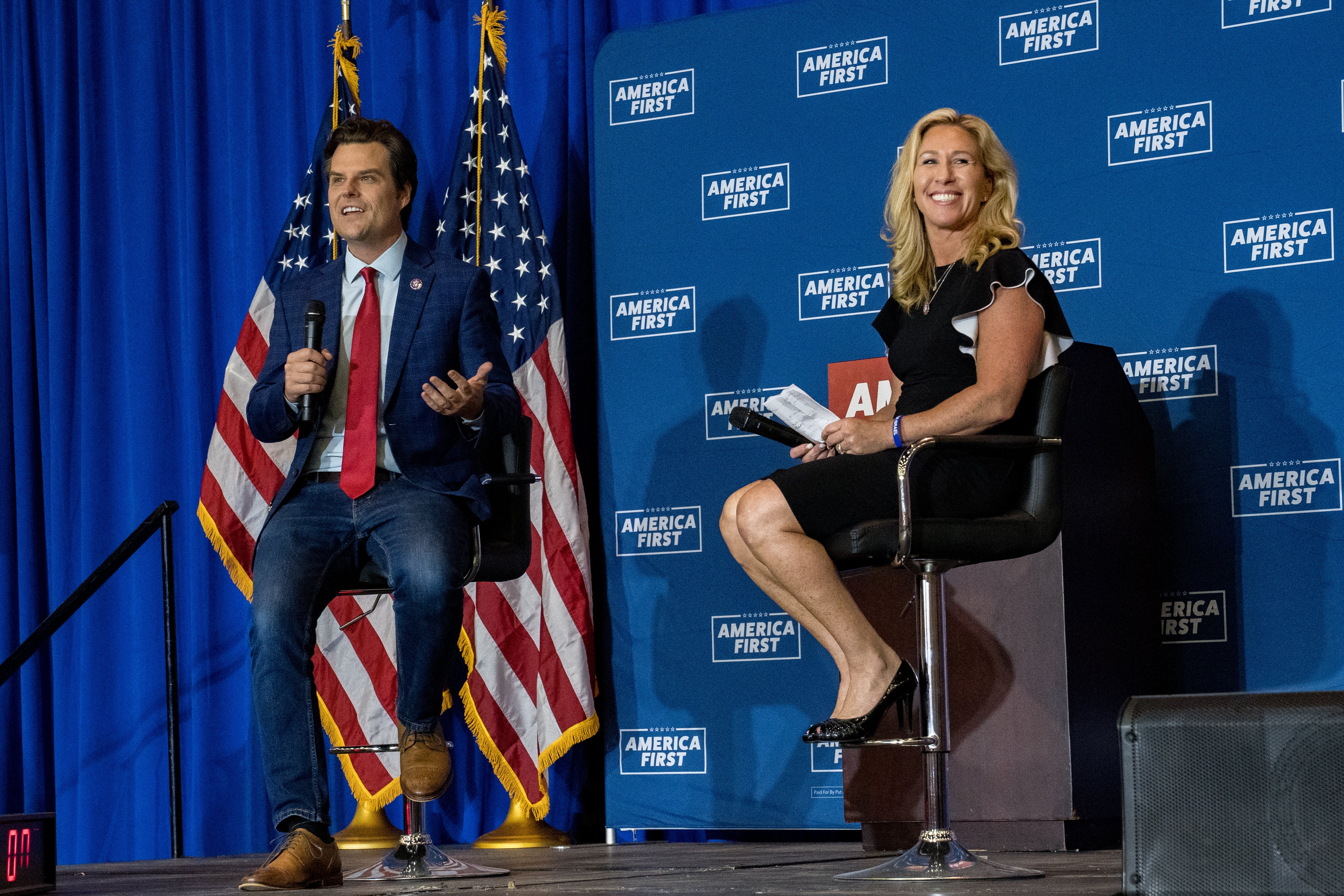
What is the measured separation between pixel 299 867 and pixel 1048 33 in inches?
110

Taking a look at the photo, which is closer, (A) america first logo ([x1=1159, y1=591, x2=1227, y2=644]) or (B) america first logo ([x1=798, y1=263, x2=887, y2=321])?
(A) america first logo ([x1=1159, y1=591, x2=1227, y2=644])

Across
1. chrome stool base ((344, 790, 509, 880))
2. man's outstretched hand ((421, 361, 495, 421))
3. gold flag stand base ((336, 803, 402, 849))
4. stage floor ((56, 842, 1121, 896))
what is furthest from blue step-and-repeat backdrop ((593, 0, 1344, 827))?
man's outstretched hand ((421, 361, 495, 421))

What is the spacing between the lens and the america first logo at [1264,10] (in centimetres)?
366

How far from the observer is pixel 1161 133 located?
3.81 meters

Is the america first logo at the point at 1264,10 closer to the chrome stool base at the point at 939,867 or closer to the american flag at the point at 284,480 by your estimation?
the chrome stool base at the point at 939,867

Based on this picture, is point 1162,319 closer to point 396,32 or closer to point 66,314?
point 396,32

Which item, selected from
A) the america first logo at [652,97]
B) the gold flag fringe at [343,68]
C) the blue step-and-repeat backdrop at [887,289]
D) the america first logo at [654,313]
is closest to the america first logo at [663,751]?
the blue step-and-repeat backdrop at [887,289]

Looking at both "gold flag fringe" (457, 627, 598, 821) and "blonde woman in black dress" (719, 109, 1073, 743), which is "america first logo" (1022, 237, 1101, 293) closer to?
"blonde woman in black dress" (719, 109, 1073, 743)

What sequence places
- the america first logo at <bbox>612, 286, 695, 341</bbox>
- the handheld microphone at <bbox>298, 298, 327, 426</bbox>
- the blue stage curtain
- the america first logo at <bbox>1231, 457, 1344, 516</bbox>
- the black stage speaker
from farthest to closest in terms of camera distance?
the blue stage curtain, the america first logo at <bbox>612, 286, 695, 341</bbox>, the america first logo at <bbox>1231, 457, 1344, 516</bbox>, the handheld microphone at <bbox>298, 298, 327, 426</bbox>, the black stage speaker

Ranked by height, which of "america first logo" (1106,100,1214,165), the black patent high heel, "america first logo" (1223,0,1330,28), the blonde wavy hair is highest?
"america first logo" (1223,0,1330,28)

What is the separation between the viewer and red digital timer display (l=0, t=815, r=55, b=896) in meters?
2.74

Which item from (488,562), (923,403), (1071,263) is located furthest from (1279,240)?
(488,562)

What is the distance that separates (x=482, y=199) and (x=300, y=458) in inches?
73.4

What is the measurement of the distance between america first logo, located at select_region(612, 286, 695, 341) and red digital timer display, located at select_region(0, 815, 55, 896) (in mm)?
2187
